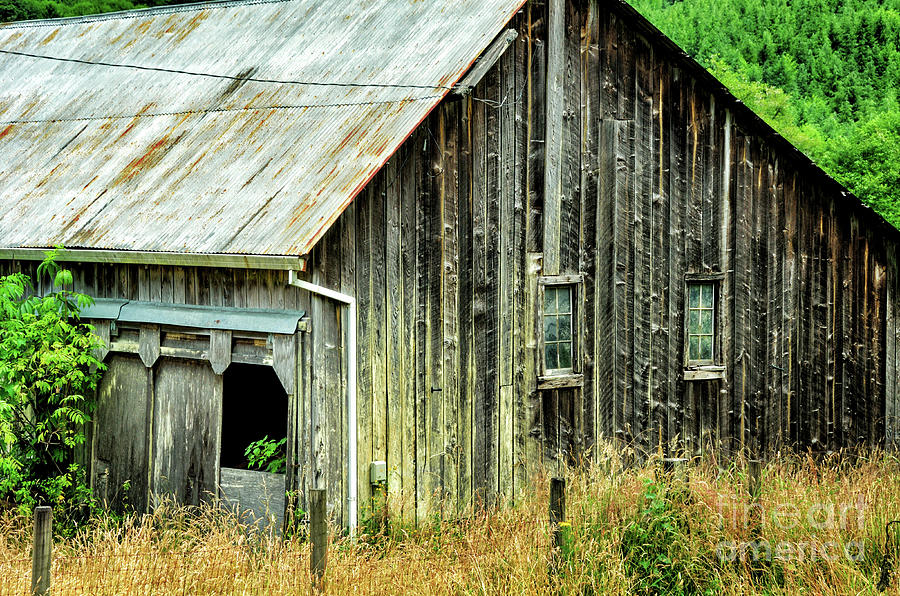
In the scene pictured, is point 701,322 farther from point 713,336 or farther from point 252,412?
point 252,412

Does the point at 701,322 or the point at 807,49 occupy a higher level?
the point at 807,49

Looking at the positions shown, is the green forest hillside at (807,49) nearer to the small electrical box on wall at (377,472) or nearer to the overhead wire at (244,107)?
the overhead wire at (244,107)

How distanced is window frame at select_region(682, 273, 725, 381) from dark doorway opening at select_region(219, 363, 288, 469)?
4.62 meters

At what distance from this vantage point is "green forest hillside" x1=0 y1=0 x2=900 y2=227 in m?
44.6

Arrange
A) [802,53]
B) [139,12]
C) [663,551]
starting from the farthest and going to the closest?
[802,53]
[139,12]
[663,551]

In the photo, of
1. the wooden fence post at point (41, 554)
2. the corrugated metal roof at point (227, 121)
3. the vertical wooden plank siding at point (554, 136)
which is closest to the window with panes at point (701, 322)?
the vertical wooden plank siding at point (554, 136)

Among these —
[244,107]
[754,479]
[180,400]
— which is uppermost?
[244,107]

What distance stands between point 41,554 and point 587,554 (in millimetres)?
3750

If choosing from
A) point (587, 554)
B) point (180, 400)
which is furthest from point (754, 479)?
point (180, 400)

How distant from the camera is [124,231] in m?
10.4

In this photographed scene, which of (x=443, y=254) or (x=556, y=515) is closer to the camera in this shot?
(x=556, y=515)

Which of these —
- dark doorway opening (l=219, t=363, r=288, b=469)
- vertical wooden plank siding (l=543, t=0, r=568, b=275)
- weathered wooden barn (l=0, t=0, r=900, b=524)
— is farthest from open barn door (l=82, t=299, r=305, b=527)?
vertical wooden plank siding (l=543, t=0, r=568, b=275)

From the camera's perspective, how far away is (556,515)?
790 centimetres

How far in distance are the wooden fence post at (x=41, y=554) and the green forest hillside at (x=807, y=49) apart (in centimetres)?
3827
